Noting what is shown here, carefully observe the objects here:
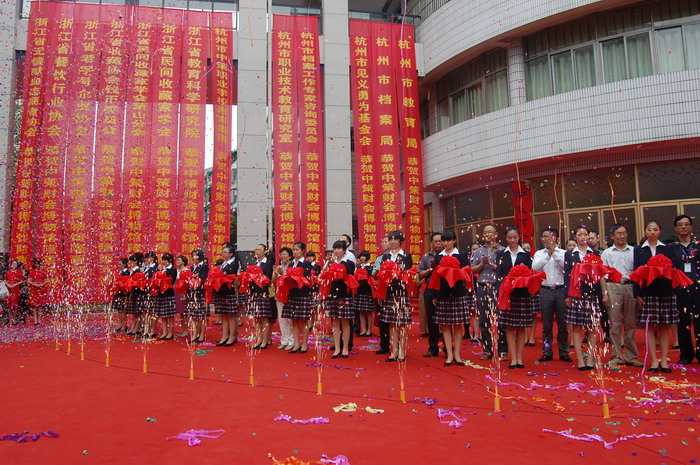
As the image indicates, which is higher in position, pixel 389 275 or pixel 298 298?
pixel 389 275

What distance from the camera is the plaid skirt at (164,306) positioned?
21.4ft

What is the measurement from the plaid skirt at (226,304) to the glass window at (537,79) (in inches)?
262

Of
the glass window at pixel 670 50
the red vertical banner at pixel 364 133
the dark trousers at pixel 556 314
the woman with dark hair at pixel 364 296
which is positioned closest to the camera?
the dark trousers at pixel 556 314

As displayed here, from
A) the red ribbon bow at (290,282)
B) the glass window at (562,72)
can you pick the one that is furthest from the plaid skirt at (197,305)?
the glass window at (562,72)

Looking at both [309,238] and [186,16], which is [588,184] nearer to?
[309,238]

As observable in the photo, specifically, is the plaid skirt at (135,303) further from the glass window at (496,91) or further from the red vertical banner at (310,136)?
the glass window at (496,91)

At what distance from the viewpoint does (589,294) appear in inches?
168

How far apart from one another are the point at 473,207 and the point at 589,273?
645cm

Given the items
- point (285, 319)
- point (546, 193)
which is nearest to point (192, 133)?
point (285, 319)

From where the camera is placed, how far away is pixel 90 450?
7.83ft

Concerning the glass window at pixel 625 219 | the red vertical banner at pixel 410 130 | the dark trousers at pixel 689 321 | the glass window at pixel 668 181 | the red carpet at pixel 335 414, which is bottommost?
the red carpet at pixel 335 414

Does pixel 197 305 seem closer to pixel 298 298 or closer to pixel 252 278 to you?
pixel 252 278

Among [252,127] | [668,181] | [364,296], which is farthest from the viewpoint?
[252,127]

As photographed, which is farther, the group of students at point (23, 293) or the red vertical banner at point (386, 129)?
the red vertical banner at point (386, 129)
